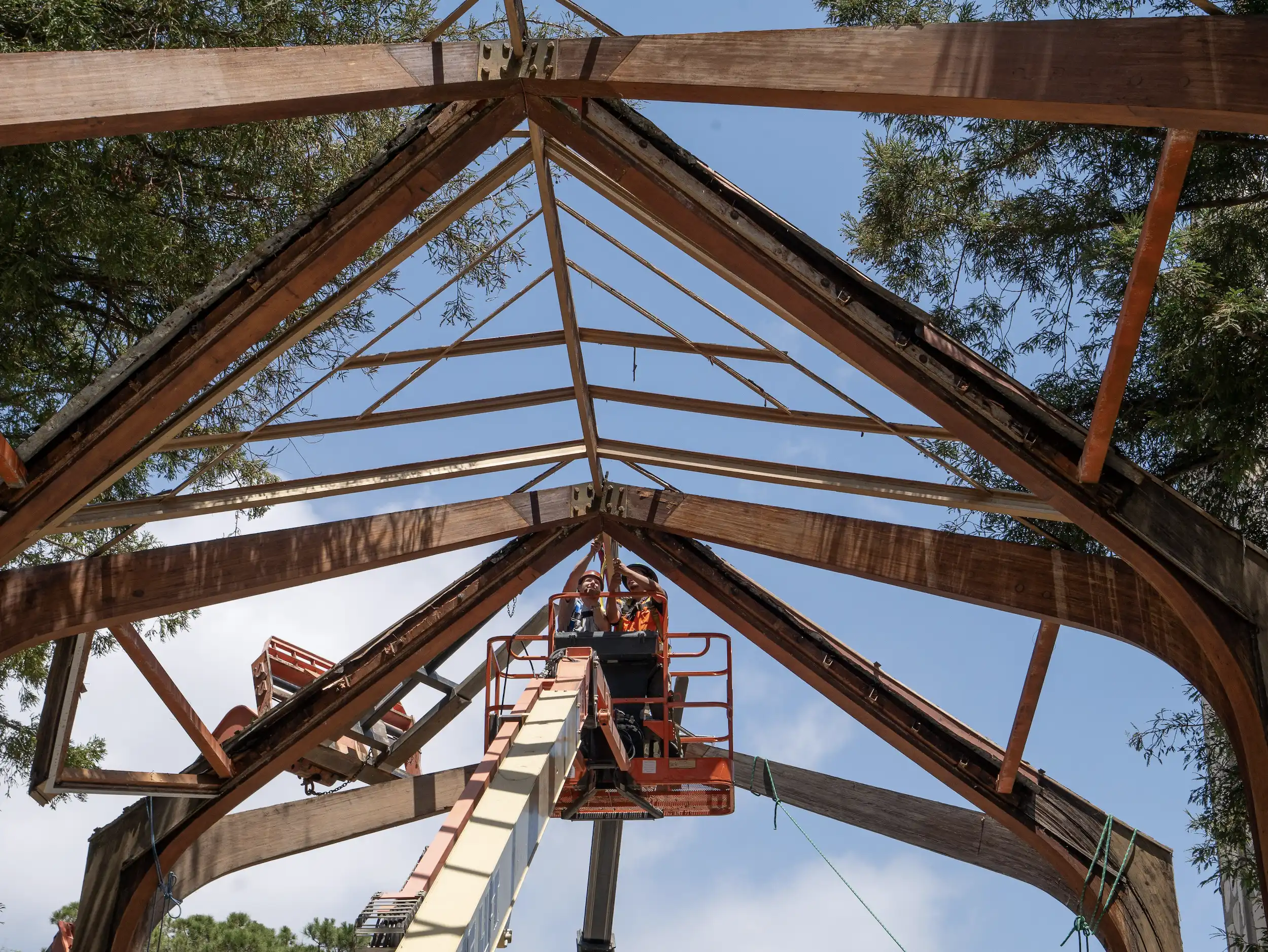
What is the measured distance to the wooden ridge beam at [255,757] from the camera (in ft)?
37.7

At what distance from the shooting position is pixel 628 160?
712cm

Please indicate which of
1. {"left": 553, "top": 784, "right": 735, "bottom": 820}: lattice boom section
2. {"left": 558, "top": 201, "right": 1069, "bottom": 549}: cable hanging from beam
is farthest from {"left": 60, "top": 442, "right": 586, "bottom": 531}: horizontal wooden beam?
{"left": 553, "top": 784, "right": 735, "bottom": 820}: lattice boom section

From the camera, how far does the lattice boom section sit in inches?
404

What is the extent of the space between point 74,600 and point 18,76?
15.0 ft

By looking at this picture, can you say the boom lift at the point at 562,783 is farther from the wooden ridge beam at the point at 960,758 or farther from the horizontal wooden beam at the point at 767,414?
the horizontal wooden beam at the point at 767,414

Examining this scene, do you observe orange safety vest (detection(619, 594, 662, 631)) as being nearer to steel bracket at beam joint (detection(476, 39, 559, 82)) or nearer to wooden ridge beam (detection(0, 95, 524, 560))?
wooden ridge beam (detection(0, 95, 524, 560))

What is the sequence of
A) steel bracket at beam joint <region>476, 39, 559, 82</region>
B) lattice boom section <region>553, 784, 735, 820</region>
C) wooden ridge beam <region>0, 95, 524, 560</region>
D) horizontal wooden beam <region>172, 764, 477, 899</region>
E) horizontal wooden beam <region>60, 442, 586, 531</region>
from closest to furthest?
steel bracket at beam joint <region>476, 39, 559, 82</region> → wooden ridge beam <region>0, 95, 524, 560</region> → horizontal wooden beam <region>60, 442, 586, 531</region> → lattice boom section <region>553, 784, 735, 820</region> → horizontal wooden beam <region>172, 764, 477, 899</region>

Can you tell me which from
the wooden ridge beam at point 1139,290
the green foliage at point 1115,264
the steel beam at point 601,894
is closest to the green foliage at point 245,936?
the steel beam at point 601,894

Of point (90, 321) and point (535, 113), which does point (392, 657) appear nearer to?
A: point (90, 321)

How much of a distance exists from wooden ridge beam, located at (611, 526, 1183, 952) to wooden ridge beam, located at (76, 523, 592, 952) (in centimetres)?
236

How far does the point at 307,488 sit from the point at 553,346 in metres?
2.50

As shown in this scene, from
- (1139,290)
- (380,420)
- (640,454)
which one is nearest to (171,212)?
(380,420)

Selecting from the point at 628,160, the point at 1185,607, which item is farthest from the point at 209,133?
the point at 1185,607

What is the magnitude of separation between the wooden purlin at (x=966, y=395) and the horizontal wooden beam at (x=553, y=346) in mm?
3145
